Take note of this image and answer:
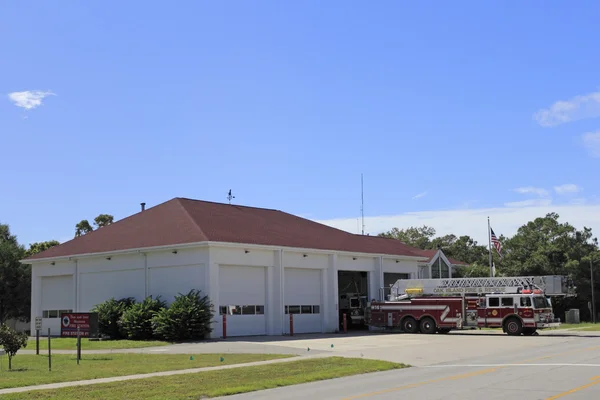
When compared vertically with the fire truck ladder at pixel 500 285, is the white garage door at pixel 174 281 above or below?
above

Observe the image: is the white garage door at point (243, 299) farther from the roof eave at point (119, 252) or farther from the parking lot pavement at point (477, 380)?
the parking lot pavement at point (477, 380)

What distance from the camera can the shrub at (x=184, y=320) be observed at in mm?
33656

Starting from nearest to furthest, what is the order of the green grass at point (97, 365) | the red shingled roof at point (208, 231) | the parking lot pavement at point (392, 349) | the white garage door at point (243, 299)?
the green grass at point (97, 365) < the parking lot pavement at point (392, 349) < the white garage door at point (243, 299) < the red shingled roof at point (208, 231)

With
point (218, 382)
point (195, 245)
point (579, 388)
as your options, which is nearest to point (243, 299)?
point (195, 245)

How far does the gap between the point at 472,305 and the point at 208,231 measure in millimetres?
14449

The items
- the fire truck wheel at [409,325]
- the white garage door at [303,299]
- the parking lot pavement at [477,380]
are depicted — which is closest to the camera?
the parking lot pavement at [477,380]

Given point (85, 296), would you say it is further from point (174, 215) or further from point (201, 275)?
point (201, 275)

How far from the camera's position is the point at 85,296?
41531 mm

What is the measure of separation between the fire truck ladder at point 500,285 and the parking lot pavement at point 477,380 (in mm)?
13213

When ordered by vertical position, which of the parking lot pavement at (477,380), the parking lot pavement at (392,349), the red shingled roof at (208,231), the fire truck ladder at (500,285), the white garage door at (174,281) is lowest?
the parking lot pavement at (392,349)

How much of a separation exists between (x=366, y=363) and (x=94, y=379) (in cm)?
759

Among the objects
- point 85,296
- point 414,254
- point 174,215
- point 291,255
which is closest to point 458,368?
point 291,255

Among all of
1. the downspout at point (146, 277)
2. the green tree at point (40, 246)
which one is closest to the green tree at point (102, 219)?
the green tree at point (40, 246)

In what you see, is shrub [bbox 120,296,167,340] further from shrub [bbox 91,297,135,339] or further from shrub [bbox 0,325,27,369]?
shrub [bbox 0,325,27,369]
